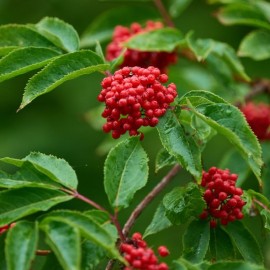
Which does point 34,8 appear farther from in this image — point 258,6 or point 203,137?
point 203,137

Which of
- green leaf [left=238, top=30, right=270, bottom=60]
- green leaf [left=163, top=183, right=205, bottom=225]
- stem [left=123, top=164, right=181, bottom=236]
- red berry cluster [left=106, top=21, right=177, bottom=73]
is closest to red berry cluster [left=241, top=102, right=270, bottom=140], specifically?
green leaf [left=238, top=30, right=270, bottom=60]

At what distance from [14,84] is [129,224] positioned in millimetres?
3291

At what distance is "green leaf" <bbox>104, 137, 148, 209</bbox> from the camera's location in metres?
2.02

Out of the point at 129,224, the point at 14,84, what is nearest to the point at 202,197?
the point at 129,224

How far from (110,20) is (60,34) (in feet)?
2.89

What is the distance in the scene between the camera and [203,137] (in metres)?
2.19

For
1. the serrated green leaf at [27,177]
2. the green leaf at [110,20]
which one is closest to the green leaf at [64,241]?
the serrated green leaf at [27,177]

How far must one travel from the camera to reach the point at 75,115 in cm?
507

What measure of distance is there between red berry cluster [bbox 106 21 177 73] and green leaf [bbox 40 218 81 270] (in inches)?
55.4

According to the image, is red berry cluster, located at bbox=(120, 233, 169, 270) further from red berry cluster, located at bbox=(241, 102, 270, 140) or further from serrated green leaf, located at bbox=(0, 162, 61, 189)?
red berry cluster, located at bbox=(241, 102, 270, 140)

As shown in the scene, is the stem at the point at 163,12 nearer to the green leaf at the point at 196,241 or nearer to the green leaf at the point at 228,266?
the green leaf at the point at 196,241

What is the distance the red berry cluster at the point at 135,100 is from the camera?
2.09 m

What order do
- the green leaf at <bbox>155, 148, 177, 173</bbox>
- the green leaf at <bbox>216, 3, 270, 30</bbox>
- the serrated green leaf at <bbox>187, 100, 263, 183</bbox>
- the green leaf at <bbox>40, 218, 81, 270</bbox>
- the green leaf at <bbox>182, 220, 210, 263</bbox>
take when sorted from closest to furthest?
the green leaf at <bbox>40, 218, 81, 270</bbox>
the serrated green leaf at <bbox>187, 100, 263, 183</bbox>
the green leaf at <bbox>182, 220, 210, 263</bbox>
the green leaf at <bbox>155, 148, 177, 173</bbox>
the green leaf at <bbox>216, 3, 270, 30</bbox>

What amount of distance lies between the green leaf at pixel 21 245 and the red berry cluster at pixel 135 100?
0.51m
